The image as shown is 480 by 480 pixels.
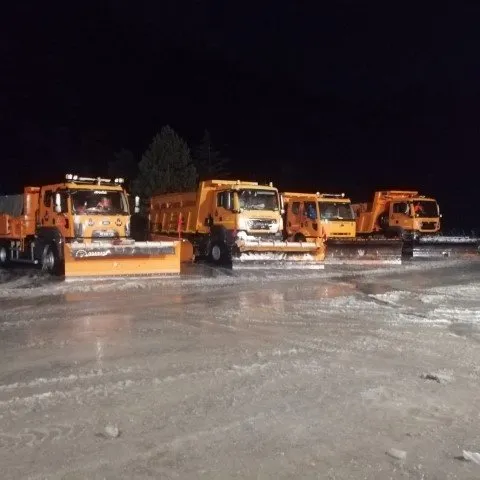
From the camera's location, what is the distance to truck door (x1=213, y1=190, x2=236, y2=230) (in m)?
21.3

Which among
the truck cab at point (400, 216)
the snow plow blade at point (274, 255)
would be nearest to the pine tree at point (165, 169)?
the truck cab at point (400, 216)

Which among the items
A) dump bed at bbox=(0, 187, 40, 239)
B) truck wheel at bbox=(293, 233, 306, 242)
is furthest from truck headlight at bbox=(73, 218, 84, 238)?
truck wheel at bbox=(293, 233, 306, 242)

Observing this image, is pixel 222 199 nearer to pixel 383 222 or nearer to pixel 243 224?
pixel 243 224

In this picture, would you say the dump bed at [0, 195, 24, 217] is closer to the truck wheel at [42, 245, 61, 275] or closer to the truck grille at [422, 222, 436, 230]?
the truck wheel at [42, 245, 61, 275]

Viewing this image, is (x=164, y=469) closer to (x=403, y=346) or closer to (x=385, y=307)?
(x=403, y=346)

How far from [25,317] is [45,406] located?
536 cm

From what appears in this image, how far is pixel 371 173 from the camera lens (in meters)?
80.4

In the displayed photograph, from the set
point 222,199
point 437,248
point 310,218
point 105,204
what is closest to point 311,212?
point 310,218

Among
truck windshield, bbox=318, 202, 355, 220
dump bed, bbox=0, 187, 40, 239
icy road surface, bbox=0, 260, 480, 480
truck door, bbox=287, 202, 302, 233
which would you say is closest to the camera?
icy road surface, bbox=0, 260, 480, 480

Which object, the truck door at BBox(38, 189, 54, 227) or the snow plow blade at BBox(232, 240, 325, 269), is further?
the snow plow blade at BBox(232, 240, 325, 269)

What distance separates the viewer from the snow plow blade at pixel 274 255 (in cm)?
2014

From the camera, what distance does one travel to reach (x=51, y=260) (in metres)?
18.7

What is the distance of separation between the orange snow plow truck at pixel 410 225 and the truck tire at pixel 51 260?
15.0m

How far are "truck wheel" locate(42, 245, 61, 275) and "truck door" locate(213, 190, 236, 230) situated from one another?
5480mm
